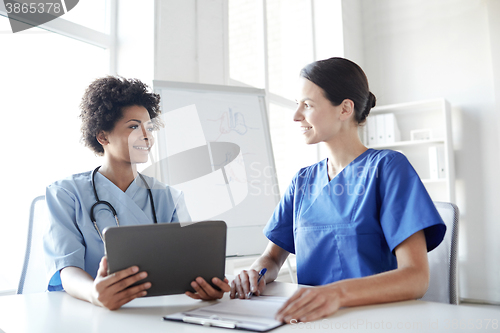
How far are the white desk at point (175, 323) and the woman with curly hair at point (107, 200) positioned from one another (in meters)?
0.05

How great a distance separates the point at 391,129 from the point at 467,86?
2.39 feet

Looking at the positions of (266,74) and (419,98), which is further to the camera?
(419,98)

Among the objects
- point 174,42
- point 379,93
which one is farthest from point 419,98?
point 174,42

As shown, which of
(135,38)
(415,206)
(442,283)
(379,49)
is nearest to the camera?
(415,206)

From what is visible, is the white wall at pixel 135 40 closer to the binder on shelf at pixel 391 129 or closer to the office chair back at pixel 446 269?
the office chair back at pixel 446 269

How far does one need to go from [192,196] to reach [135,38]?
0.95 m

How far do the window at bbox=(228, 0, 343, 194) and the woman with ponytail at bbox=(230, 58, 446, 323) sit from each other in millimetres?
1771

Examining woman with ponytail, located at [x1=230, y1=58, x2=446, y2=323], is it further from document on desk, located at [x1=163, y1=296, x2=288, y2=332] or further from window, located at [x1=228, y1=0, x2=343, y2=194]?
window, located at [x1=228, y1=0, x2=343, y2=194]

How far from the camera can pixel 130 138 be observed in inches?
54.0

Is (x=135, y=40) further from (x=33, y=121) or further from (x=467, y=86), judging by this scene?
(x=467, y=86)

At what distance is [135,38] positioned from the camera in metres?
2.12

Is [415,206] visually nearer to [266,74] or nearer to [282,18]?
[266,74]

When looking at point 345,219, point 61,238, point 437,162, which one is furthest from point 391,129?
point 61,238

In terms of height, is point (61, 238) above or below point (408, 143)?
below
